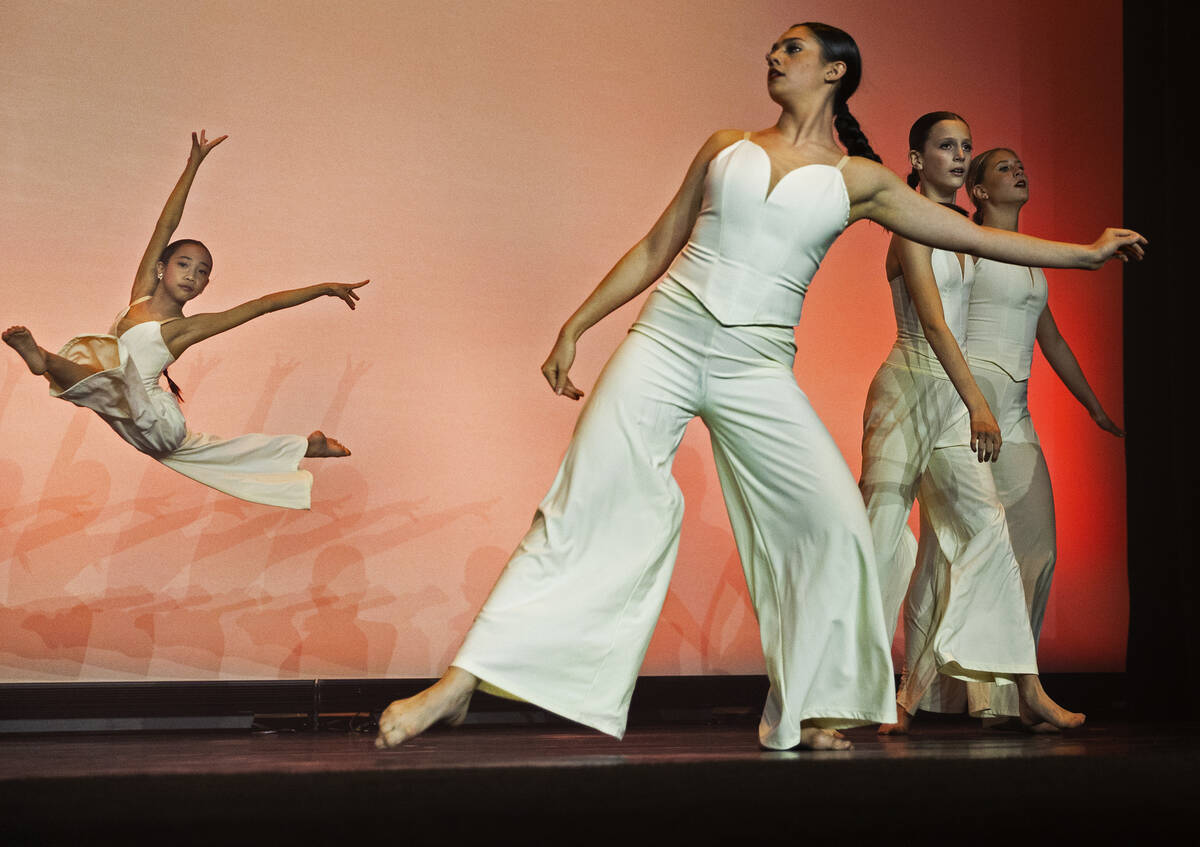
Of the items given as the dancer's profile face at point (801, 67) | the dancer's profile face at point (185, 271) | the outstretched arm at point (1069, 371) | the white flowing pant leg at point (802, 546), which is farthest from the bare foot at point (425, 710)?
the outstretched arm at point (1069, 371)

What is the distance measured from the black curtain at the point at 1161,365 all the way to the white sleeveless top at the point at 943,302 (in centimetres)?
136

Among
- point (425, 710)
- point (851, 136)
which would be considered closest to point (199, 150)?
point (851, 136)

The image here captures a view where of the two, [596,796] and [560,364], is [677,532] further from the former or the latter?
[596,796]

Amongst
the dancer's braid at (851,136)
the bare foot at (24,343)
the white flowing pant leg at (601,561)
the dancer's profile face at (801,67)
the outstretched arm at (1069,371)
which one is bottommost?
the white flowing pant leg at (601,561)

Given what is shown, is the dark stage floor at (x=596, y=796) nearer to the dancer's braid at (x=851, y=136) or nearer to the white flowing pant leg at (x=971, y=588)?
the white flowing pant leg at (x=971, y=588)

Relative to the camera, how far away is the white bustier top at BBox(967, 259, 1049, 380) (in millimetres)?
3686

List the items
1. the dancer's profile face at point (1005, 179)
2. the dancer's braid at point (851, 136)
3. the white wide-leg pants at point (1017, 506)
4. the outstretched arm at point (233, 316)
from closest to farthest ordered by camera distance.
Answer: the dancer's braid at point (851, 136), the white wide-leg pants at point (1017, 506), the dancer's profile face at point (1005, 179), the outstretched arm at point (233, 316)

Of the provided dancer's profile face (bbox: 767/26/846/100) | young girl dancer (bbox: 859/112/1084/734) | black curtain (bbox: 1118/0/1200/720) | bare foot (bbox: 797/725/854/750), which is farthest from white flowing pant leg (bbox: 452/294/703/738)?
black curtain (bbox: 1118/0/1200/720)

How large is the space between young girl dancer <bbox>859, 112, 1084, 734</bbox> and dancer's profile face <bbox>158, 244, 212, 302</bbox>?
2.26 m

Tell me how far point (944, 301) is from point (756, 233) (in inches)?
48.9

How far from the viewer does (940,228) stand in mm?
2436

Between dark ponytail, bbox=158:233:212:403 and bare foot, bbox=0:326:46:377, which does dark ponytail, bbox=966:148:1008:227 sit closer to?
dark ponytail, bbox=158:233:212:403

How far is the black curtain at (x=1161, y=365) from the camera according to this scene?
4.38m

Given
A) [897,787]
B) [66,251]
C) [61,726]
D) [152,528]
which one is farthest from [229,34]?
[897,787]
